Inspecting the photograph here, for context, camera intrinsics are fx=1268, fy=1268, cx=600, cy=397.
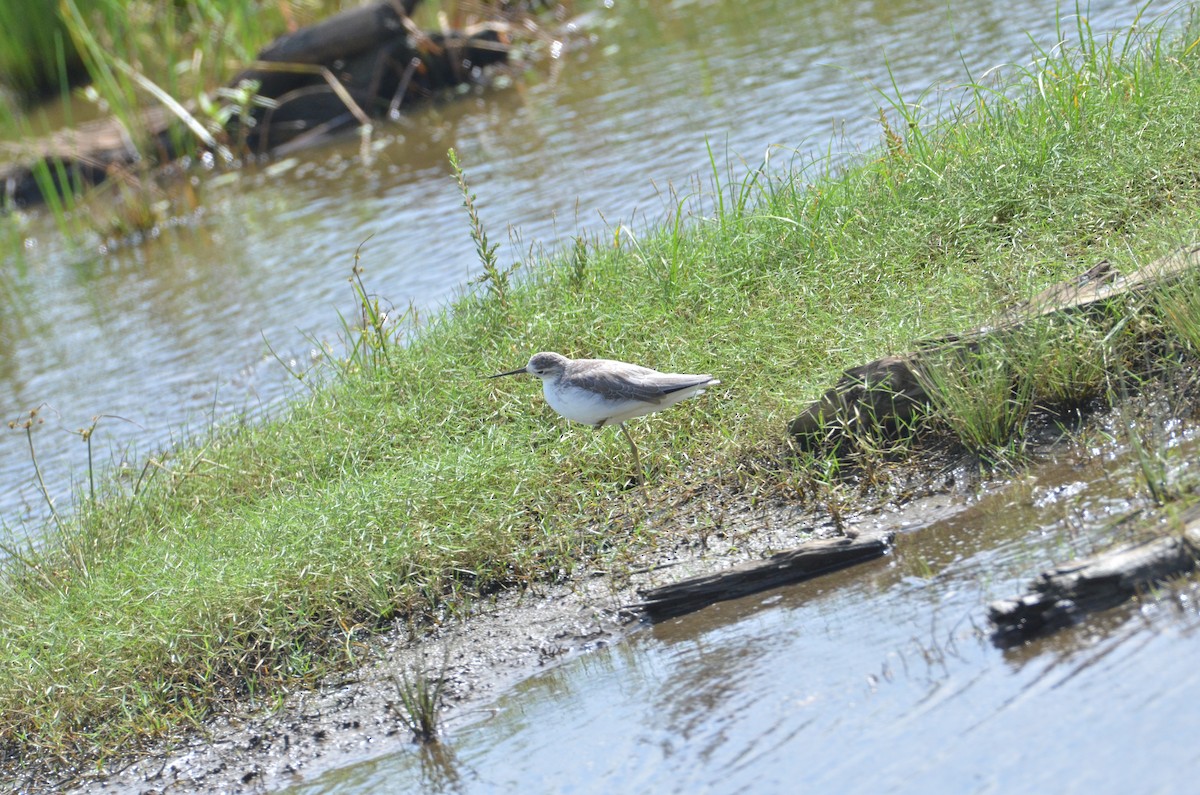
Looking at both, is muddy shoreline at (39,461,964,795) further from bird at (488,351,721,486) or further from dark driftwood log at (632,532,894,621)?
bird at (488,351,721,486)

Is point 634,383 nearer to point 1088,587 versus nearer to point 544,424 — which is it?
point 544,424

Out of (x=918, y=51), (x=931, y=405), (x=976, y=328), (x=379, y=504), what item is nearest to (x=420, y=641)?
(x=379, y=504)

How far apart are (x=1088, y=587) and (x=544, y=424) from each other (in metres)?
3.09

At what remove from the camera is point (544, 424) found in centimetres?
622

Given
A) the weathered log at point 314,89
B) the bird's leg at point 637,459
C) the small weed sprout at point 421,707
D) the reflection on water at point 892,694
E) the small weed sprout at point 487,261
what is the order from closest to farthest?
the reflection on water at point 892,694 < the small weed sprout at point 421,707 < the bird's leg at point 637,459 < the small weed sprout at point 487,261 < the weathered log at point 314,89

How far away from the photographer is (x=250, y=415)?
26.2 feet

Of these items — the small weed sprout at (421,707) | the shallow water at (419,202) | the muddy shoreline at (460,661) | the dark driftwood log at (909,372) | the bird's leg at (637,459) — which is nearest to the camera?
the small weed sprout at (421,707)

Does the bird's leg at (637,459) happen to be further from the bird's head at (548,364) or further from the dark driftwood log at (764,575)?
the dark driftwood log at (764,575)

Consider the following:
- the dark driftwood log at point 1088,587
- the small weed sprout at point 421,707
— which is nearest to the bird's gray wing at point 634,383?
the small weed sprout at point 421,707

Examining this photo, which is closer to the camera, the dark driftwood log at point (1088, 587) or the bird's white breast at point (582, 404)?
the dark driftwood log at point (1088, 587)

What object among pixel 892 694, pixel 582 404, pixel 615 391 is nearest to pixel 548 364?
pixel 582 404

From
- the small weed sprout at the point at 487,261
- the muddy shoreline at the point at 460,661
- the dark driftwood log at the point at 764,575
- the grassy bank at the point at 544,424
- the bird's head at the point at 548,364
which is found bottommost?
the muddy shoreline at the point at 460,661

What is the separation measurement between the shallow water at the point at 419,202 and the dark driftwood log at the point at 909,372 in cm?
340

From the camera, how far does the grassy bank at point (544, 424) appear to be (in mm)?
5137
